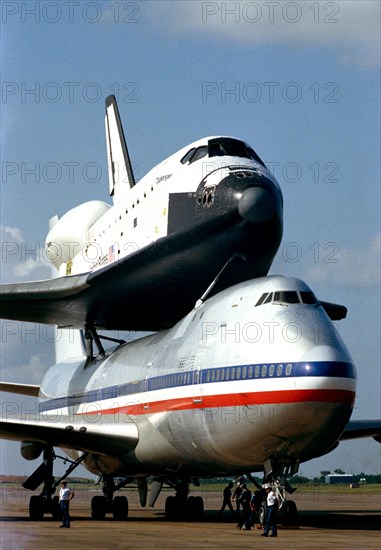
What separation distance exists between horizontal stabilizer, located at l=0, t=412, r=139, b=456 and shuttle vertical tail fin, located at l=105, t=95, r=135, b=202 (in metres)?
16.7

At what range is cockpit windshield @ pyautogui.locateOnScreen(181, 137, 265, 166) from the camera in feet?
118

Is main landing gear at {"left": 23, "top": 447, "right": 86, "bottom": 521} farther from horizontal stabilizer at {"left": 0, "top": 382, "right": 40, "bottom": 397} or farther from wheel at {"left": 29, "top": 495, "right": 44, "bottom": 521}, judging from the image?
horizontal stabilizer at {"left": 0, "top": 382, "right": 40, "bottom": 397}

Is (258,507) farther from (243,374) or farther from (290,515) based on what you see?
(243,374)

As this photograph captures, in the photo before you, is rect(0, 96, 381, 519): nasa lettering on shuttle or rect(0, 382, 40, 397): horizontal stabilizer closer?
rect(0, 96, 381, 519): nasa lettering on shuttle

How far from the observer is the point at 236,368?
28.2 meters

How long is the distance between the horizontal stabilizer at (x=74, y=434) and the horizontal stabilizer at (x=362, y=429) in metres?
8.96

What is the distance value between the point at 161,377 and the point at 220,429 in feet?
16.1

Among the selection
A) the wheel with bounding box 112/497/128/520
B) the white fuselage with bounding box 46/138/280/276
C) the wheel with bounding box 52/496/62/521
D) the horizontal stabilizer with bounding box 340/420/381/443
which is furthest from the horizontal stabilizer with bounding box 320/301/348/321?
the wheel with bounding box 52/496/62/521

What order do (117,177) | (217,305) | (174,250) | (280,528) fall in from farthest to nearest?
(117,177), (174,250), (217,305), (280,528)

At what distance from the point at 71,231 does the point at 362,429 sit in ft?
50.8

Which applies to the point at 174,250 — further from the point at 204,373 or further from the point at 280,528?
the point at 280,528

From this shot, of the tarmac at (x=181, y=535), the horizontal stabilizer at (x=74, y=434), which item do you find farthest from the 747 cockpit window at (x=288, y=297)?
the horizontal stabilizer at (x=74, y=434)

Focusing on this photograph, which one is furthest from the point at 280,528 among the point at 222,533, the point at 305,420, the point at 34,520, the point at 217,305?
the point at 34,520

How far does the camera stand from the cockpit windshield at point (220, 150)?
118ft
